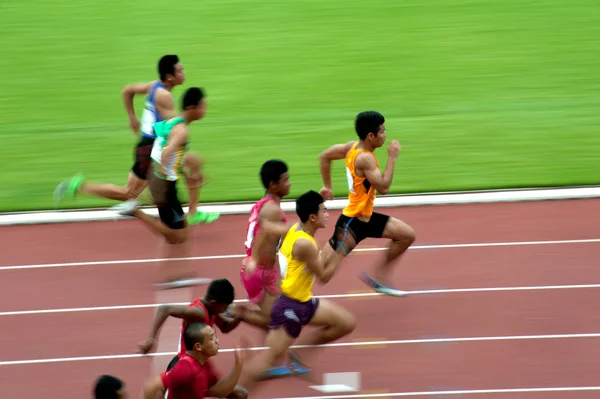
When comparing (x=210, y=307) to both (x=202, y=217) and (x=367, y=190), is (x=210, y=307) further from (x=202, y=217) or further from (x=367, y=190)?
(x=202, y=217)

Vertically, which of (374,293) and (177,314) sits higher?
(374,293)

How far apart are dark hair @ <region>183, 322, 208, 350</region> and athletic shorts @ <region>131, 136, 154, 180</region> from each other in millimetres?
3977

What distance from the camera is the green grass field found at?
13141 millimetres

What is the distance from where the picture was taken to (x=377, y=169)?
8859mm

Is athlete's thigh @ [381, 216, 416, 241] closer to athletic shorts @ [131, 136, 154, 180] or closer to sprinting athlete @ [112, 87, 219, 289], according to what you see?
sprinting athlete @ [112, 87, 219, 289]

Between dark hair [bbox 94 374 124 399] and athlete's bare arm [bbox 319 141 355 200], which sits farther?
athlete's bare arm [bbox 319 141 355 200]

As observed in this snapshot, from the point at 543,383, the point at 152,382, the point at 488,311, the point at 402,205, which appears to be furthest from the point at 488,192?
the point at 152,382

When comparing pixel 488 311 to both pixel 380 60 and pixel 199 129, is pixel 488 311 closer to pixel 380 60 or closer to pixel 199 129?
pixel 199 129

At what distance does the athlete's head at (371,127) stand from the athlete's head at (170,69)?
223 centimetres

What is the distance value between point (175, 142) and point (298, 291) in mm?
2093

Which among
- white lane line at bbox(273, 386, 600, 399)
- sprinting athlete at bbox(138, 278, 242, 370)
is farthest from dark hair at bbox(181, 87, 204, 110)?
white lane line at bbox(273, 386, 600, 399)

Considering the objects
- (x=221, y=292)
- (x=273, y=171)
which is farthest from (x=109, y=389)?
(x=273, y=171)

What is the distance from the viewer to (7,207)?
12156mm

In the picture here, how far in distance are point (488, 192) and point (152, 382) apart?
632 centimetres
